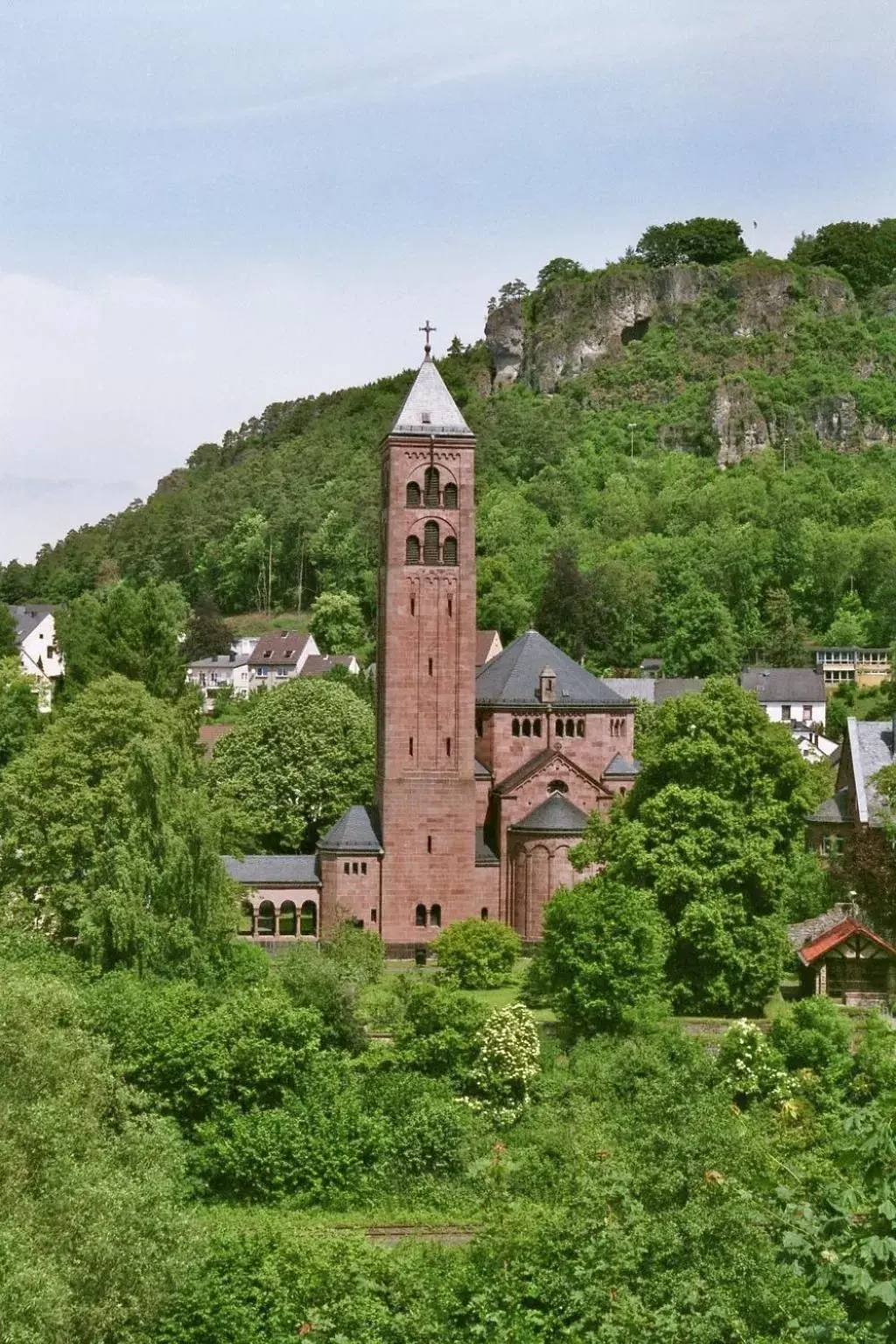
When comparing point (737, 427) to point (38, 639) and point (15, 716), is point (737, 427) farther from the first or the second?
point (15, 716)

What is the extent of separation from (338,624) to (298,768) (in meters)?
50.6

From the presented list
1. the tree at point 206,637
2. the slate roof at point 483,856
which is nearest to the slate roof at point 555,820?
the slate roof at point 483,856

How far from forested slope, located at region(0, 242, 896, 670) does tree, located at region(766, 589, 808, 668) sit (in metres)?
0.31

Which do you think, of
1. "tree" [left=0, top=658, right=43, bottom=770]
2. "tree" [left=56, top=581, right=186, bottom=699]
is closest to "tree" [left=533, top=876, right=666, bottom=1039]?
"tree" [left=56, top=581, right=186, bottom=699]

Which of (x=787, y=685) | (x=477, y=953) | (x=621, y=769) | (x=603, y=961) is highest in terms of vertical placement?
(x=787, y=685)

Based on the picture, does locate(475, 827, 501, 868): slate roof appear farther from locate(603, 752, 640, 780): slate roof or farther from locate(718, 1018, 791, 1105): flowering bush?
locate(718, 1018, 791, 1105): flowering bush

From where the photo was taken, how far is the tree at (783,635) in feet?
351

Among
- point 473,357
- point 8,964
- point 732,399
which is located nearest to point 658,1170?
point 8,964

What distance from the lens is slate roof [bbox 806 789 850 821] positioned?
201ft

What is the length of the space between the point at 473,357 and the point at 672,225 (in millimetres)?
20880

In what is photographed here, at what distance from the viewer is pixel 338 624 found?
118 metres

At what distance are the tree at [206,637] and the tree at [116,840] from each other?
213ft

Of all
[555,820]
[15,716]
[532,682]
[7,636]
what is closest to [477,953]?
[555,820]

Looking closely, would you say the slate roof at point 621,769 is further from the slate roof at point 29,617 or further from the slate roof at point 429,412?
the slate roof at point 29,617
